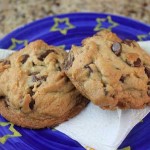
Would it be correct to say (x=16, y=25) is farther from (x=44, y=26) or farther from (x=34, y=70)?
(x=34, y=70)

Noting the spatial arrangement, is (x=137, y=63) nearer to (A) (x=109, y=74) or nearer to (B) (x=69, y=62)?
(A) (x=109, y=74)

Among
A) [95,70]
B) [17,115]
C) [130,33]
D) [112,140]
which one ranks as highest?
[130,33]

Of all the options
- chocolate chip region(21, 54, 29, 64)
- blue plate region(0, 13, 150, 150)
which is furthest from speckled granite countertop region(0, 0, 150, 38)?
chocolate chip region(21, 54, 29, 64)

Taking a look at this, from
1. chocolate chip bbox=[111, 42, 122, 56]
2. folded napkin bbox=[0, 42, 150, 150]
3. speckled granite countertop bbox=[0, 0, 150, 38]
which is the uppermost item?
speckled granite countertop bbox=[0, 0, 150, 38]

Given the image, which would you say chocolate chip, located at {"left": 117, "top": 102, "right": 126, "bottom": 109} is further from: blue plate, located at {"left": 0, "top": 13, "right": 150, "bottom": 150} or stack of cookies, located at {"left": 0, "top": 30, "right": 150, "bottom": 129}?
blue plate, located at {"left": 0, "top": 13, "right": 150, "bottom": 150}

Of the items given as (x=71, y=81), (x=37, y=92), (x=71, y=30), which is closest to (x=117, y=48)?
(x=71, y=81)

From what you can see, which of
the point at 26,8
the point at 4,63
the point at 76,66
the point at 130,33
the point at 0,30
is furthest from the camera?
the point at 26,8

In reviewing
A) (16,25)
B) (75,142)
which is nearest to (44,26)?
(16,25)
